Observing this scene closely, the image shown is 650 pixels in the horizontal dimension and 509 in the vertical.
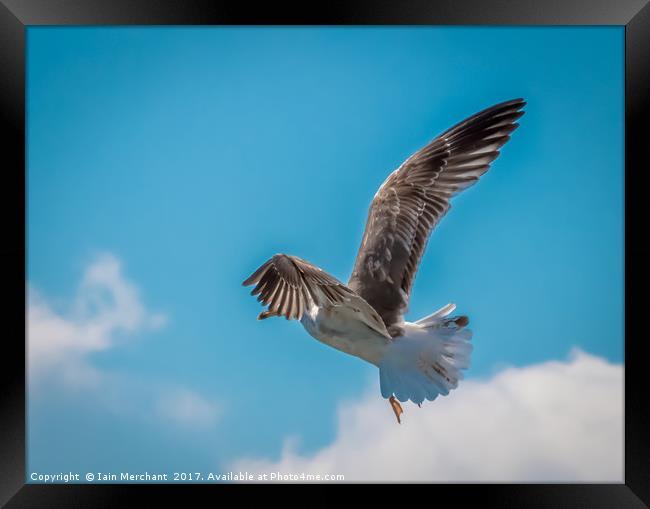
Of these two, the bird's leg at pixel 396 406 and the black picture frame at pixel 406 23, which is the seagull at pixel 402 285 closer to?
the bird's leg at pixel 396 406

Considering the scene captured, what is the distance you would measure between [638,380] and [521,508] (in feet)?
1.78

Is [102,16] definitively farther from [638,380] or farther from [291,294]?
[638,380]

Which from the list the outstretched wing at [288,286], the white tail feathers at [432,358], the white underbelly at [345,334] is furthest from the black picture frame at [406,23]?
the outstretched wing at [288,286]

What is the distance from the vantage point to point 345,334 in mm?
2572

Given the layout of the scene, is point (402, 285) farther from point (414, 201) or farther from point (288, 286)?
point (288, 286)

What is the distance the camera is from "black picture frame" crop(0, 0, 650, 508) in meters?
2.26

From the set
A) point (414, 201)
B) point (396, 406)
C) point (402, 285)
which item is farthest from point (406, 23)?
point (396, 406)

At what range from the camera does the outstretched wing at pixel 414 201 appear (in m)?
2.76

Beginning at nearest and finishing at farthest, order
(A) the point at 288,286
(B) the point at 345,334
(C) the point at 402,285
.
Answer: (A) the point at 288,286 < (B) the point at 345,334 < (C) the point at 402,285

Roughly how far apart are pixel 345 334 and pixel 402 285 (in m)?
0.34

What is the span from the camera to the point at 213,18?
2.27 meters

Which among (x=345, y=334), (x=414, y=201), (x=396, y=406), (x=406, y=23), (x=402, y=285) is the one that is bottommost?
(x=396, y=406)

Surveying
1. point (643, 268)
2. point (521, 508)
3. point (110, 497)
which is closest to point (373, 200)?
point (643, 268)

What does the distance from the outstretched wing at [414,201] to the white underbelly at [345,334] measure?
0.12 meters
